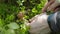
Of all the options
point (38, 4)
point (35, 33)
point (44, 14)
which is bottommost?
point (35, 33)

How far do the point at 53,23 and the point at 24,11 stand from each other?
0.87m

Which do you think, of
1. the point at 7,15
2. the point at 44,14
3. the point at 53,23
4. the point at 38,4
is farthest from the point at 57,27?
the point at 38,4

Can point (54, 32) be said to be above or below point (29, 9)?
below

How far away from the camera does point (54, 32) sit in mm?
1978

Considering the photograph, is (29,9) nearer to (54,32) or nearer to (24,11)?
(24,11)

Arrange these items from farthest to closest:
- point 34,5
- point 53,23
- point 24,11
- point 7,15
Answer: point 34,5 < point 24,11 < point 7,15 < point 53,23

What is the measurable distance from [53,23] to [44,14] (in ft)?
1.16

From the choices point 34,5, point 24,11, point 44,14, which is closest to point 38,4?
point 34,5

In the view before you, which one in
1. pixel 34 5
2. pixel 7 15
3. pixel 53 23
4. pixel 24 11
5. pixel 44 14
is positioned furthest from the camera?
pixel 34 5

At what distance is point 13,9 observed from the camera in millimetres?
2633

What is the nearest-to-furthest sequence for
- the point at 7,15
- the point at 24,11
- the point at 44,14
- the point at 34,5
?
the point at 44,14
the point at 7,15
the point at 24,11
the point at 34,5

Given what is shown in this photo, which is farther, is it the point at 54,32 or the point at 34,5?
the point at 34,5

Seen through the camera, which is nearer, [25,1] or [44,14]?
[44,14]

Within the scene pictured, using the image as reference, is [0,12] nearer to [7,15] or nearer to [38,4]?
[7,15]
